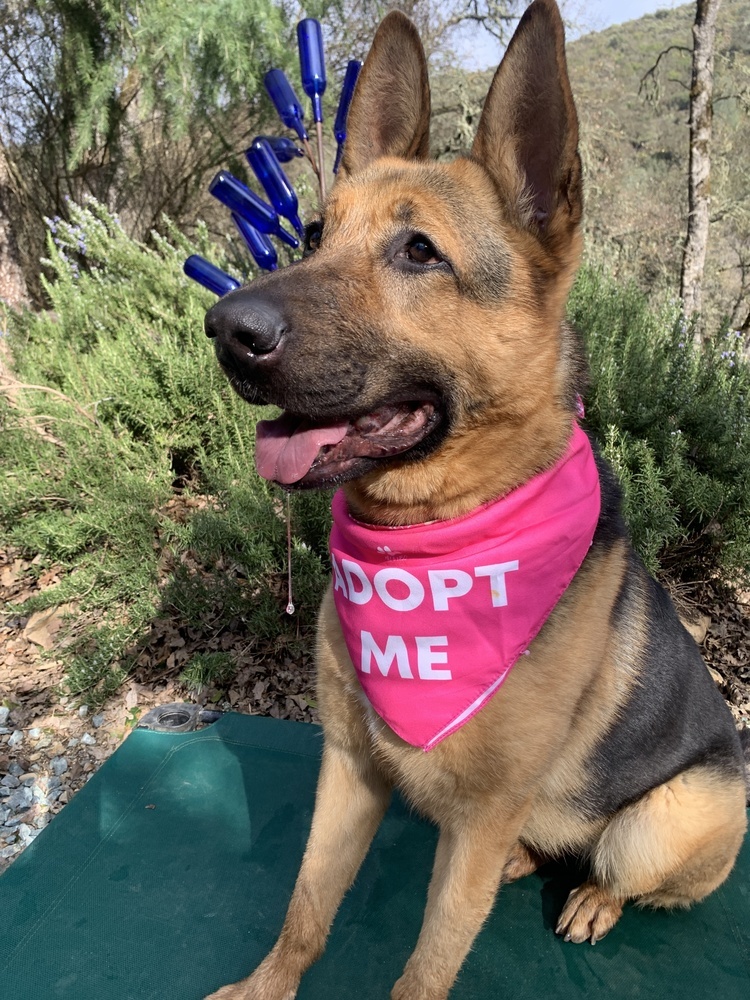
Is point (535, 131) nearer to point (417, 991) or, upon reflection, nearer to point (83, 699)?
point (417, 991)

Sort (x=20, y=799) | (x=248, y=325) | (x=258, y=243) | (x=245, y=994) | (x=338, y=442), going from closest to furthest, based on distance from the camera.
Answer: (x=248, y=325) < (x=338, y=442) < (x=245, y=994) < (x=20, y=799) < (x=258, y=243)

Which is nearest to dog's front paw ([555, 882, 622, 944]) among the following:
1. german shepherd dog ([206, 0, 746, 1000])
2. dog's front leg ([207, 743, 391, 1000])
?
german shepherd dog ([206, 0, 746, 1000])

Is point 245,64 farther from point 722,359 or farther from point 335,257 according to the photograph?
point 335,257

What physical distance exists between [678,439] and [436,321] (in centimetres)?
289

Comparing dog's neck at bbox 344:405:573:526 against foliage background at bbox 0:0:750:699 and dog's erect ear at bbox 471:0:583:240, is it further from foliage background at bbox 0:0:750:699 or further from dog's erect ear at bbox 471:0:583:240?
foliage background at bbox 0:0:750:699

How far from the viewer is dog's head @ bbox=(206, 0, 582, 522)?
5.31 feet

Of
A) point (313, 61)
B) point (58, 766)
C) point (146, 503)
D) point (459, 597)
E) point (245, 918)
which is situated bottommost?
point (58, 766)

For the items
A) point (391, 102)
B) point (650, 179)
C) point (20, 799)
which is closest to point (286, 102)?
point (391, 102)

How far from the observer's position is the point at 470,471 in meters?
1.83

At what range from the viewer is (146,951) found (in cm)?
212

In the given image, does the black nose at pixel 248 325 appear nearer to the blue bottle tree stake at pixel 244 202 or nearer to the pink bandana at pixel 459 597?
the pink bandana at pixel 459 597

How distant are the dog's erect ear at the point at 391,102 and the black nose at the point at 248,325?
982 mm

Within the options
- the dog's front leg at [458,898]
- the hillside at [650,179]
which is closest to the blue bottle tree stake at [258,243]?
the dog's front leg at [458,898]

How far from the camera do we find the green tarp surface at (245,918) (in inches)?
80.8
